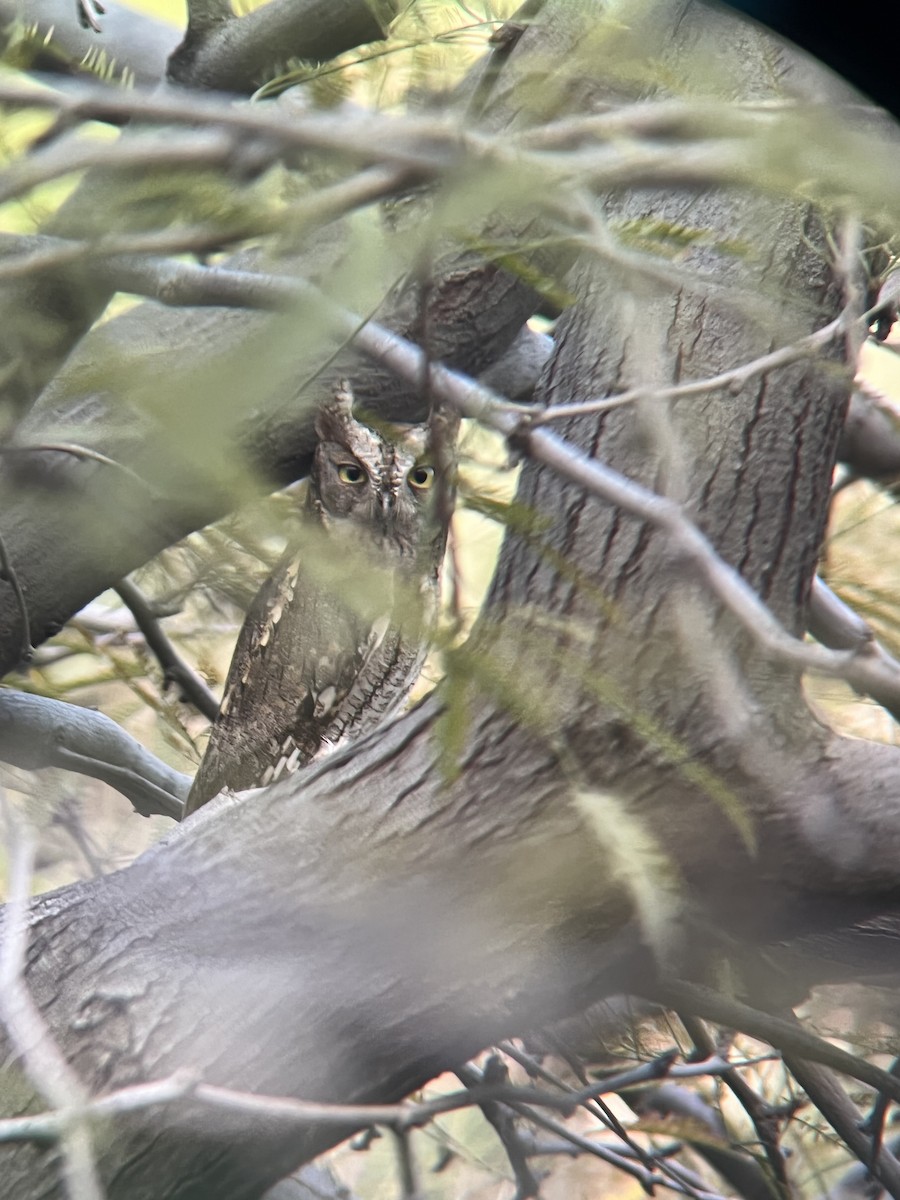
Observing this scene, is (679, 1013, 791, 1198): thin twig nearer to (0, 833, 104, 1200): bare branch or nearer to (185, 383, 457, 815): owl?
(185, 383, 457, 815): owl

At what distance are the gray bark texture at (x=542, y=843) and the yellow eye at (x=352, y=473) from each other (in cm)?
64

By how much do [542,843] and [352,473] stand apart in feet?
3.07

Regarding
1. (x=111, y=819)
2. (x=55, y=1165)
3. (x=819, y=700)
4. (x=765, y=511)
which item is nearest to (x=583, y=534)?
(x=765, y=511)

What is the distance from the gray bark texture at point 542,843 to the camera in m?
1.06

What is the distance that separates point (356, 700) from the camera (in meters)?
1.75

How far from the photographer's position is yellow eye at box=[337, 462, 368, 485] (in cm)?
188

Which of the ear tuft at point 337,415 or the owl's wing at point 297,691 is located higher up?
the ear tuft at point 337,415

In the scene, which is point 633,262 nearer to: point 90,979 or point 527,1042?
point 90,979

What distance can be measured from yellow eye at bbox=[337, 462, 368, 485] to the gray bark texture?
638mm

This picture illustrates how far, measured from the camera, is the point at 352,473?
1885 millimetres

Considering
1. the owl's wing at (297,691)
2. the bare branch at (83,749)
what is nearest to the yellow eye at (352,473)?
the owl's wing at (297,691)

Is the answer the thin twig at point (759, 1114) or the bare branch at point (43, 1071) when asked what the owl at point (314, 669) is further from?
the bare branch at point (43, 1071)

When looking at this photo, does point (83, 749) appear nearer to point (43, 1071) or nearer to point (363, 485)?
point (363, 485)

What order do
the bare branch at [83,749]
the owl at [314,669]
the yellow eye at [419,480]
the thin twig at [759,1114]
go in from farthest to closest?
1. the yellow eye at [419,480]
2. the bare branch at [83,749]
3. the owl at [314,669]
4. the thin twig at [759,1114]
